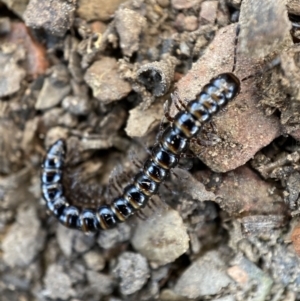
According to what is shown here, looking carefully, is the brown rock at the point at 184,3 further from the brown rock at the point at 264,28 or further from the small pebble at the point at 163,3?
the brown rock at the point at 264,28

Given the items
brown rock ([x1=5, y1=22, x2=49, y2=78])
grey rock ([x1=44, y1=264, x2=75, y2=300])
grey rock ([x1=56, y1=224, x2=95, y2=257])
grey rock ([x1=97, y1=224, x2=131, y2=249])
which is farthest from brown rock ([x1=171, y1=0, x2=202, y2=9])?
grey rock ([x1=44, y1=264, x2=75, y2=300])

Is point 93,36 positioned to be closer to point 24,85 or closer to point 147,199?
point 24,85

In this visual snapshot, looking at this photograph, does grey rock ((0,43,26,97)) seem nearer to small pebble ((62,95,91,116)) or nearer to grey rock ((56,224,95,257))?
small pebble ((62,95,91,116))

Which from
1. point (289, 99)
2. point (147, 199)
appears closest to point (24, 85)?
point (147, 199)

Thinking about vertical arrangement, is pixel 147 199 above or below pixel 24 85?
below

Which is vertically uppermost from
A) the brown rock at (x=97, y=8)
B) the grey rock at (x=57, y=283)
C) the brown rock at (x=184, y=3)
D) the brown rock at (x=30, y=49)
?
the brown rock at (x=184, y=3)

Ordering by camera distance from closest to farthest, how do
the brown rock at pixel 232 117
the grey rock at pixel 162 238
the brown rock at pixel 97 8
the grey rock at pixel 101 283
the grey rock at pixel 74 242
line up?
the brown rock at pixel 232 117 < the grey rock at pixel 162 238 < the brown rock at pixel 97 8 < the grey rock at pixel 101 283 < the grey rock at pixel 74 242

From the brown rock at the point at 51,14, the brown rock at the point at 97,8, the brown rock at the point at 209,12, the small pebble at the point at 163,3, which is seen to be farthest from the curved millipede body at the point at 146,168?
the brown rock at the point at 97,8
